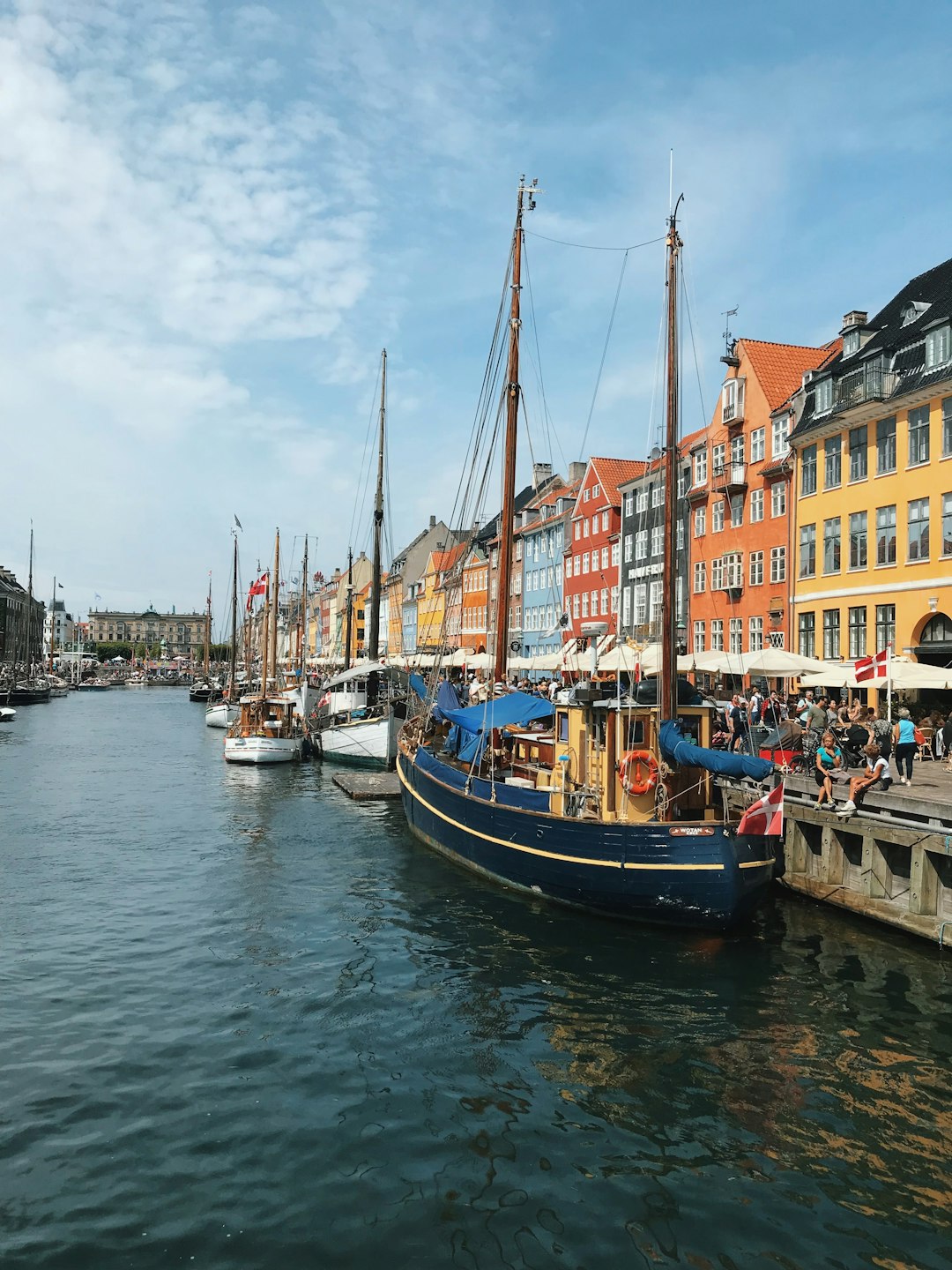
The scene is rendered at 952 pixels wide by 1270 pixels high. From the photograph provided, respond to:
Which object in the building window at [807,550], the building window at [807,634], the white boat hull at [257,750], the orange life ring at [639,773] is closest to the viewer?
the orange life ring at [639,773]

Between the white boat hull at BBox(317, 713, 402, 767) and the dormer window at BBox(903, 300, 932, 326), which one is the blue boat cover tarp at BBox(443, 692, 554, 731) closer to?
the white boat hull at BBox(317, 713, 402, 767)

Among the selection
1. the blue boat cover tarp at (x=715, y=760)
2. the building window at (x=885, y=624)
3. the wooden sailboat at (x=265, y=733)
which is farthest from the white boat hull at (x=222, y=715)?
the blue boat cover tarp at (x=715, y=760)

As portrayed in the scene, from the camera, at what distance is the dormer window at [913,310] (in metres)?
38.2

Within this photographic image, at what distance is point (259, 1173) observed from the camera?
9.16m

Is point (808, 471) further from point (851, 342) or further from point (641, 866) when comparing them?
point (641, 866)

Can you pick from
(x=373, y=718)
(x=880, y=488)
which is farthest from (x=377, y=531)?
(x=880, y=488)

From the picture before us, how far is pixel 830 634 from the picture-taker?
39625mm

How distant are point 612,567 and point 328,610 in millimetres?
118988

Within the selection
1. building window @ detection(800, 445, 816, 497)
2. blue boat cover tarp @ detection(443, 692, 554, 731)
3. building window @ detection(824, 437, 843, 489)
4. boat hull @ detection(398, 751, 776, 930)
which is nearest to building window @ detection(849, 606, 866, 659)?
building window @ detection(824, 437, 843, 489)

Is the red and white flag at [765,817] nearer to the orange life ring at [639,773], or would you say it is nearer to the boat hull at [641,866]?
the boat hull at [641,866]

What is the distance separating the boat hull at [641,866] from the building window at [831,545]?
81.4 feet

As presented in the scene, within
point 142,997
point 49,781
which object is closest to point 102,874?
point 142,997

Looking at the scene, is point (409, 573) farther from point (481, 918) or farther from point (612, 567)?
point (481, 918)

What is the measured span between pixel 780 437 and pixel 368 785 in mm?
23772
